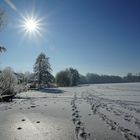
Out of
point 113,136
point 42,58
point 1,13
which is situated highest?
point 42,58

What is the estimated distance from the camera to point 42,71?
6044 cm

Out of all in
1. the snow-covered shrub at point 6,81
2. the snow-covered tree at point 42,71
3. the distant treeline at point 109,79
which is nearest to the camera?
the snow-covered shrub at point 6,81

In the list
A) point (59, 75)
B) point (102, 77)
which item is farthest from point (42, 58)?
point (102, 77)

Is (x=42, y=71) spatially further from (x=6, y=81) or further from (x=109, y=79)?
(x=109, y=79)

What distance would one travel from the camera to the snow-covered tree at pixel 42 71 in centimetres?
5988

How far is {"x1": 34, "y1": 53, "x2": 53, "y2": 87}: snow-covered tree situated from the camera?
59875 millimetres

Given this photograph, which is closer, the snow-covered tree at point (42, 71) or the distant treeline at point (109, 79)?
the snow-covered tree at point (42, 71)

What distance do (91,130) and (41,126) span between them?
208 centimetres

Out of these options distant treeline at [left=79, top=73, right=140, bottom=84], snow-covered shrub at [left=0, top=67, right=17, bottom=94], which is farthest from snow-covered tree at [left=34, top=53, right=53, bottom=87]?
distant treeline at [left=79, top=73, right=140, bottom=84]

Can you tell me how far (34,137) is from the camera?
688 cm

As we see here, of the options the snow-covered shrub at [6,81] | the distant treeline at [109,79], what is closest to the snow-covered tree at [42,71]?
the snow-covered shrub at [6,81]

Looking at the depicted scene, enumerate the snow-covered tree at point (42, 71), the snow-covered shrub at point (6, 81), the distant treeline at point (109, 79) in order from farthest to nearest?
the distant treeline at point (109, 79) < the snow-covered tree at point (42, 71) < the snow-covered shrub at point (6, 81)

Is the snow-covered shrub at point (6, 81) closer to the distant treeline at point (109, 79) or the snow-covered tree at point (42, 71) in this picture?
the snow-covered tree at point (42, 71)

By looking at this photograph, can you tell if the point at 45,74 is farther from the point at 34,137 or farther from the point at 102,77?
the point at 102,77
